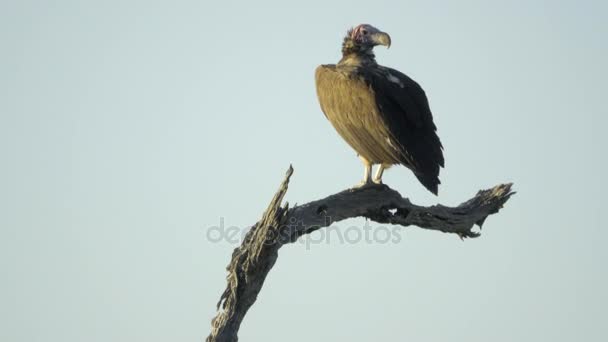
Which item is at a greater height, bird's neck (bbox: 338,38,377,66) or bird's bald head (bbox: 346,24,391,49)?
bird's bald head (bbox: 346,24,391,49)

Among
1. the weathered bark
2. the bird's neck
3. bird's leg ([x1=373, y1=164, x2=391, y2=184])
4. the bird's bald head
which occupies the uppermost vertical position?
the bird's bald head

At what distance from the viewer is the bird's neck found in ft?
31.9

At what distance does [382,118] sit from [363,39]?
1.75 m

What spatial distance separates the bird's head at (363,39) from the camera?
9.84 meters

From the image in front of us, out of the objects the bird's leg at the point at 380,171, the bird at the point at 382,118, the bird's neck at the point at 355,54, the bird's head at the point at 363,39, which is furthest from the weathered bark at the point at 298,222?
the bird's head at the point at 363,39

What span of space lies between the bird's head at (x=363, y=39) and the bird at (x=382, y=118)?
0.59 meters

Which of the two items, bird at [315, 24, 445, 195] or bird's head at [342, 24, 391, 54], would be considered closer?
bird at [315, 24, 445, 195]

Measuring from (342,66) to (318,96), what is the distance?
0.37m

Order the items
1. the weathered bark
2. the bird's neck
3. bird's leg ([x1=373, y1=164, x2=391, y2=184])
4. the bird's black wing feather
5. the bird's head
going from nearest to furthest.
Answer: the weathered bark → the bird's black wing feather → bird's leg ([x1=373, y1=164, x2=391, y2=184]) → the bird's neck → the bird's head

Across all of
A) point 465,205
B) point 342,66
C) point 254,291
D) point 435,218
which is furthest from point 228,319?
point 342,66

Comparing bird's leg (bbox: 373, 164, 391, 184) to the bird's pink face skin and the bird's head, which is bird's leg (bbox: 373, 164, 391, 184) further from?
the bird's pink face skin

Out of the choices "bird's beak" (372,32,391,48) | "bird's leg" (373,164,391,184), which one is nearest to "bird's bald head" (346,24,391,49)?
"bird's beak" (372,32,391,48)

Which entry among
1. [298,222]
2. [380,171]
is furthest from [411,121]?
[298,222]

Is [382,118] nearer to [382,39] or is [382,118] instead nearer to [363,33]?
[382,39]
